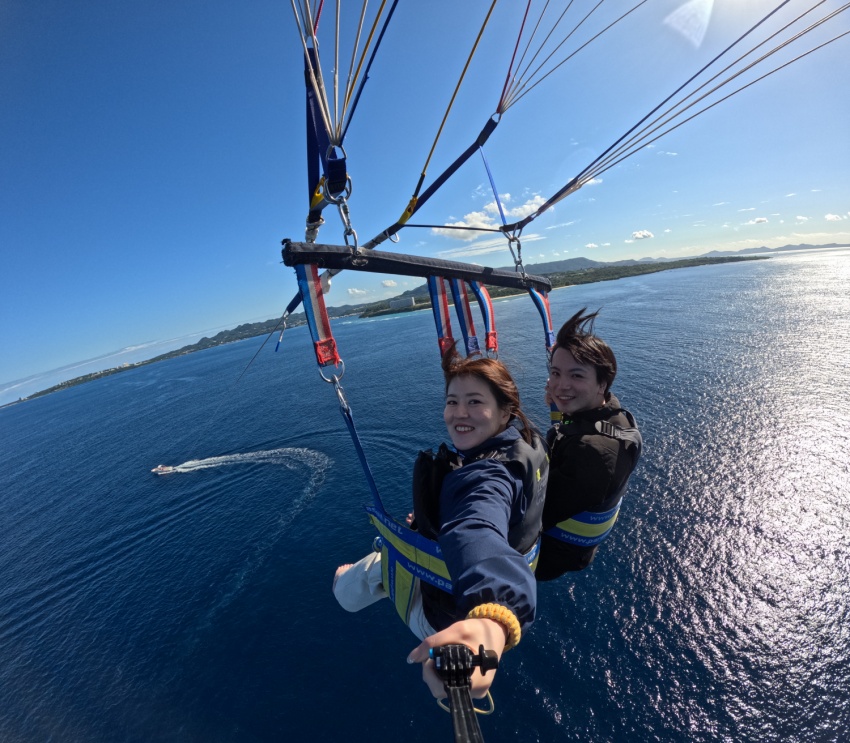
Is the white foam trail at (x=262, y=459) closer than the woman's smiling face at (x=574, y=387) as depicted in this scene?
No

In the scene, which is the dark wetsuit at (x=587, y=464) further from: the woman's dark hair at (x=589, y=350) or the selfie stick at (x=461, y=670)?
the selfie stick at (x=461, y=670)

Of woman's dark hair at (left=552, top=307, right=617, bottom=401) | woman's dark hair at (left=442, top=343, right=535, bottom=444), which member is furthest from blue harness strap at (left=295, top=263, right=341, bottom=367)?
woman's dark hair at (left=552, top=307, right=617, bottom=401)

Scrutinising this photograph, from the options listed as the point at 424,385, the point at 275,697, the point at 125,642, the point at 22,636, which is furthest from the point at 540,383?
the point at 22,636

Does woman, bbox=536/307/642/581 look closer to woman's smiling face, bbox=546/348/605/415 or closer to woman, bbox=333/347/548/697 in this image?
woman's smiling face, bbox=546/348/605/415

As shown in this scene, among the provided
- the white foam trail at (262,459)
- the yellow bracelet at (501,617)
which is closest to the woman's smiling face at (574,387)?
the yellow bracelet at (501,617)

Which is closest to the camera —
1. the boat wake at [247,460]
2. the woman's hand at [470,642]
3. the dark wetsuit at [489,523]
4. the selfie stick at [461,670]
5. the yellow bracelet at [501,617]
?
the selfie stick at [461,670]

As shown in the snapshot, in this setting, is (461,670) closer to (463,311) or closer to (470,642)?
(470,642)

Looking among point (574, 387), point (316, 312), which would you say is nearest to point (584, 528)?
point (574, 387)
